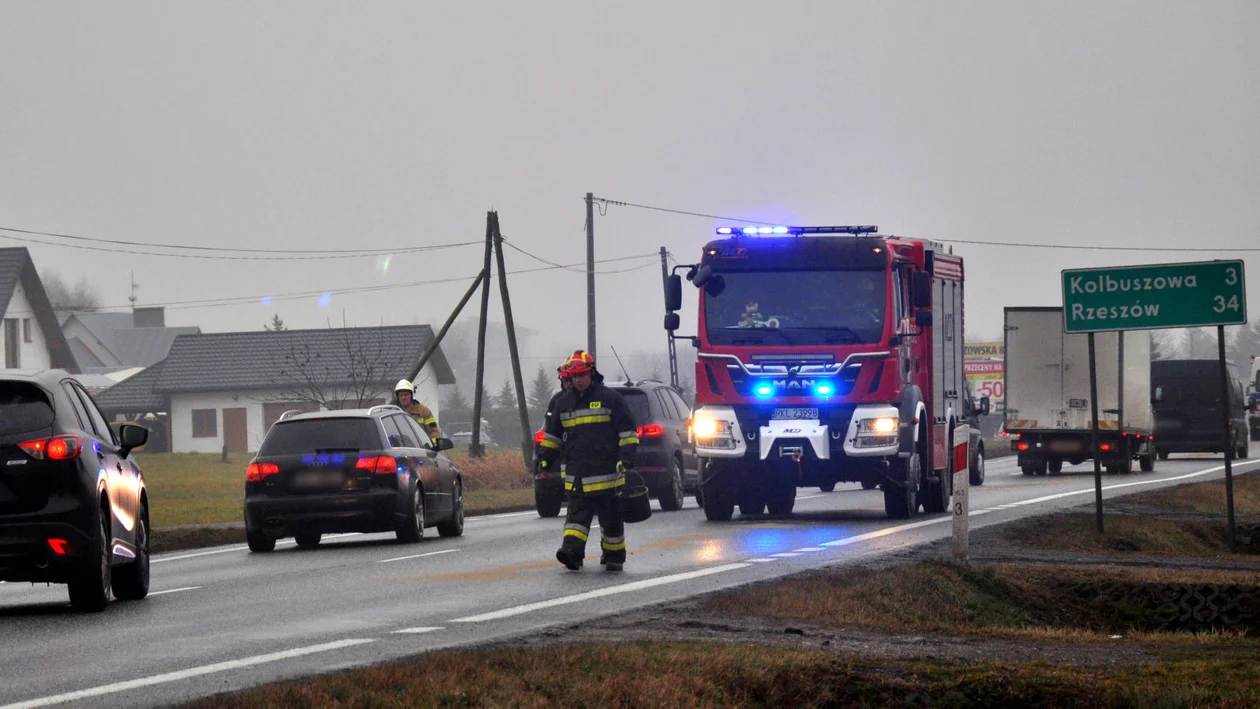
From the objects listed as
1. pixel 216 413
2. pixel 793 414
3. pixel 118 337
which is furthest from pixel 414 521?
pixel 118 337

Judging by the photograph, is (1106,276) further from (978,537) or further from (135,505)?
(135,505)

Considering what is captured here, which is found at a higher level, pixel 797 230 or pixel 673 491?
pixel 797 230

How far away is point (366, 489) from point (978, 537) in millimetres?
6160

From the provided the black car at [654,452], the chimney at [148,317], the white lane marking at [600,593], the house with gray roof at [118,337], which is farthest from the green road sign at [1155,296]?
the chimney at [148,317]

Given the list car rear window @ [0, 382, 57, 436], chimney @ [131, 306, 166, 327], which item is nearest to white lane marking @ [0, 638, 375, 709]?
car rear window @ [0, 382, 57, 436]

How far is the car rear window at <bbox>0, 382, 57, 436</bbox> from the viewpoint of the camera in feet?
37.6

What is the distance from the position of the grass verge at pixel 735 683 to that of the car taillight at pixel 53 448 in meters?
4.17

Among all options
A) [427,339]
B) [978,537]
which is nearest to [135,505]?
[978,537]

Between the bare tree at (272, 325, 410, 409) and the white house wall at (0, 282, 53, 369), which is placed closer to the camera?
the white house wall at (0, 282, 53, 369)

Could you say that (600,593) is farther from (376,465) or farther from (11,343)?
(11,343)

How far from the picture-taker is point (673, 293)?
66.5 feet

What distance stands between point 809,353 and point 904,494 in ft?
7.30

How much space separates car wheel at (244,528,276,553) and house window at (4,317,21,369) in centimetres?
4615

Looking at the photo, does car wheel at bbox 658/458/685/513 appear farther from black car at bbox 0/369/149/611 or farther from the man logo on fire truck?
black car at bbox 0/369/149/611
